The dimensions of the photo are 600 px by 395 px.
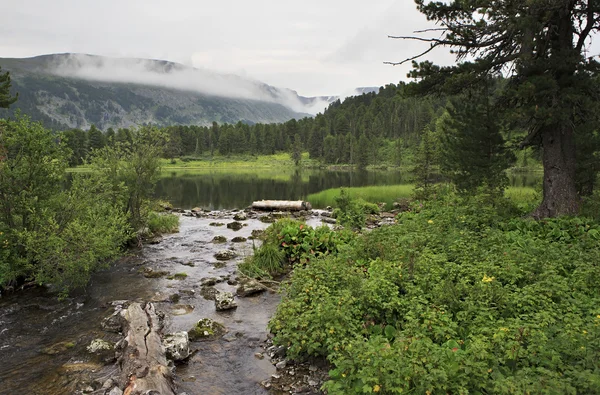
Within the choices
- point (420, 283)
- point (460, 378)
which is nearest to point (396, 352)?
point (460, 378)

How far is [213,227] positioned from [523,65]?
19740 millimetres

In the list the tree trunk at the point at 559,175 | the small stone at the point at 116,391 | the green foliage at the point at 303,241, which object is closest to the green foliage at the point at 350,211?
the green foliage at the point at 303,241

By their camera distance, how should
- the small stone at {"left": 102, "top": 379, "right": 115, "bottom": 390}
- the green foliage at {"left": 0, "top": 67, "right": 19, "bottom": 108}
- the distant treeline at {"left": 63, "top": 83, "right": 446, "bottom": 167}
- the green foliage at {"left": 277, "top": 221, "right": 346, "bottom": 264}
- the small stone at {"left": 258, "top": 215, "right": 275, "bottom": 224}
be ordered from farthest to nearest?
the distant treeline at {"left": 63, "top": 83, "right": 446, "bottom": 167}
the green foliage at {"left": 0, "top": 67, "right": 19, "bottom": 108}
the small stone at {"left": 258, "top": 215, "right": 275, "bottom": 224}
the green foliage at {"left": 277, "top": 221, "right": 346, "bottom": 264}
the small stone at {"left": 102, "top": 379, "right": 115, "bottom": 390}

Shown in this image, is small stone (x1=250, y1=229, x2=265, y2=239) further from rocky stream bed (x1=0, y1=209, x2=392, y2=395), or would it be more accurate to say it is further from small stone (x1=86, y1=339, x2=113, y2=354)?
small stone (x1=86, y1=339, x2=113, y2=354)

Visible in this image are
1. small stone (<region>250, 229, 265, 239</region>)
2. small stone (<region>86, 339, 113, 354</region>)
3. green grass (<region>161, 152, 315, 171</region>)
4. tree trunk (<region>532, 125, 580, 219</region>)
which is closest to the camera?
small stone (<region>86, 339, 113, 354</region>)

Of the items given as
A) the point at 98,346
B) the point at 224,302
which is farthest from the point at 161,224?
the point at 98,346

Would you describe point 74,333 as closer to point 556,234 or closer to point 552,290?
point 552,290

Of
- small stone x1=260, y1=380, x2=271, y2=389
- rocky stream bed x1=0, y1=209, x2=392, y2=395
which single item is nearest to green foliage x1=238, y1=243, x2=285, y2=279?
rocky stream bed x1=0, y1=209, x2=392, y2=395

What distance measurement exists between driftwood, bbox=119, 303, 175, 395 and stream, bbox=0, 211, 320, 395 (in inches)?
22.3

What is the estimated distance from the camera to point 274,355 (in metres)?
7.99

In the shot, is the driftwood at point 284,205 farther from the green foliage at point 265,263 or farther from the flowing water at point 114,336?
the green foliage at point 265,263

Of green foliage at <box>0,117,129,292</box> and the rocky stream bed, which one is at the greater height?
green foliage at <box>0,117,129,292</box>

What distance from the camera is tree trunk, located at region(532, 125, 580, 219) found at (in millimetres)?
13172

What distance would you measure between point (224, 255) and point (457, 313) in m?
12.1
